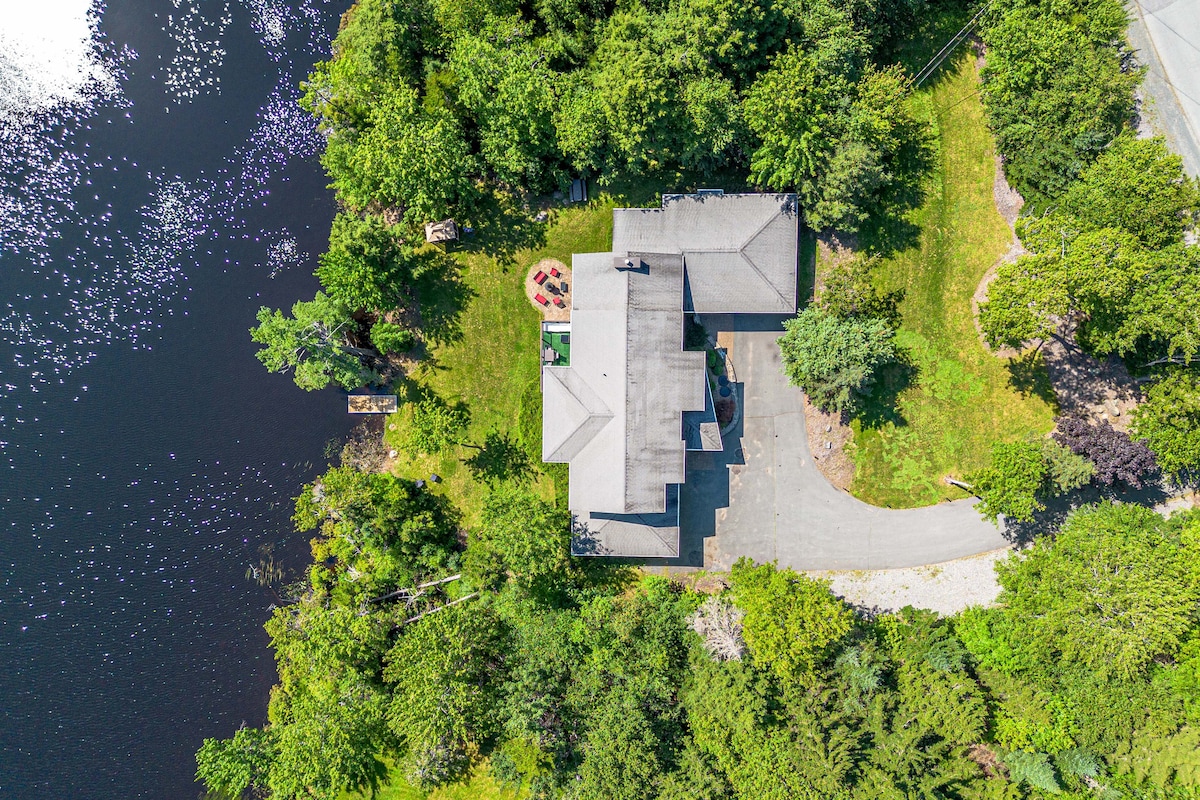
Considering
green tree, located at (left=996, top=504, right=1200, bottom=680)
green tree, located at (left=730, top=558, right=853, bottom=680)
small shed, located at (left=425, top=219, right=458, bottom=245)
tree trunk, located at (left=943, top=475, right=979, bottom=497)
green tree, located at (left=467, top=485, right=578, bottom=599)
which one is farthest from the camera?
small shed, located at (left=425, top=219, right=458, bottom=245)

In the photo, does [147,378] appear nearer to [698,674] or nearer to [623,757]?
[623,757]

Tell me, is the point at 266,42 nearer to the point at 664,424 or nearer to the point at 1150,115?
the point at 664,424

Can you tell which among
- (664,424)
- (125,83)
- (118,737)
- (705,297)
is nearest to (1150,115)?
(705,297)

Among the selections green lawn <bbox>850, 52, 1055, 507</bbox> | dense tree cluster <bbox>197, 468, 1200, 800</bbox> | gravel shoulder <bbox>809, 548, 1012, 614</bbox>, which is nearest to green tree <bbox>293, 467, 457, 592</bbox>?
dense tree cluster <bbox>197, 468, 1200, 800</bbox>

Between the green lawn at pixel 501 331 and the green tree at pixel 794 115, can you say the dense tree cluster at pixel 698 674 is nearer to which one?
the green lawn at pixel 501 331

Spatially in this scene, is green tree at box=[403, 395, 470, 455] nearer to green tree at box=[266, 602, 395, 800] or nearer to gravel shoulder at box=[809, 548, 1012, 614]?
green tree at box=[266, 602, 395, 800]

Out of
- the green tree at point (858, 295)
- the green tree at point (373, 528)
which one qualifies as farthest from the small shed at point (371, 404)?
the green tree at point (858, 295)
